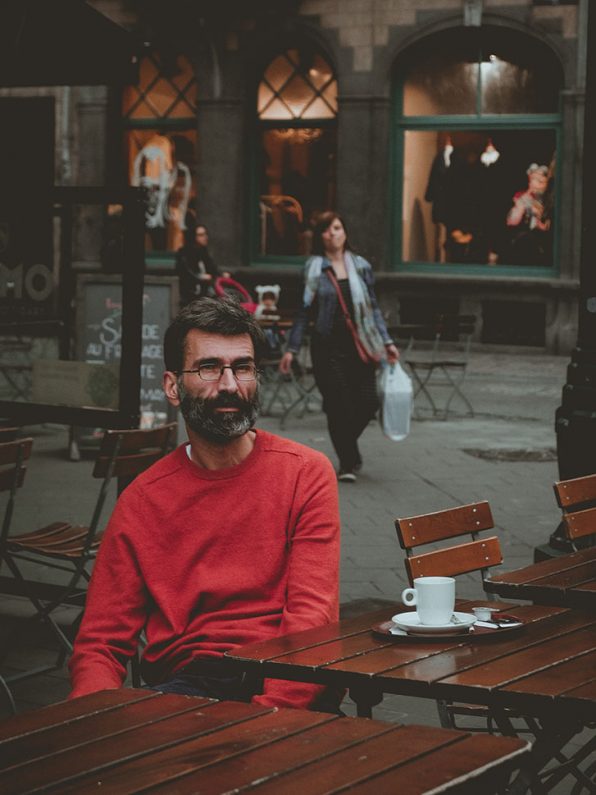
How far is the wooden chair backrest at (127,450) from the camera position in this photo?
228 inches

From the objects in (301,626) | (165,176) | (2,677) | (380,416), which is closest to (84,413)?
(2,677)

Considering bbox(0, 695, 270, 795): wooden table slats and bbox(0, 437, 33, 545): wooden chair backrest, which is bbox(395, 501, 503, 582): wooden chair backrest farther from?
bbox(0, 437, 33, 545): wooden chair backrest

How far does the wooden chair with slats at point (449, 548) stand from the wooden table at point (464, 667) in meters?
0.61

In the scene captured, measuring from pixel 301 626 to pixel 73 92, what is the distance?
20.8 metres

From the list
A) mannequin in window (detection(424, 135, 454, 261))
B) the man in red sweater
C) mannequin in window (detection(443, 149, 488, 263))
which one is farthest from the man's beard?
mannequin in window (detection(424, 135, 454, 261))

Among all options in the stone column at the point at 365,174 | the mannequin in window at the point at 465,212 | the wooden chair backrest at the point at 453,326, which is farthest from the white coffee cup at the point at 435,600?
the mannequin in window at the point at 465,212

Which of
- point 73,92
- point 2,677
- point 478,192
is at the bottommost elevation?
point 2,677

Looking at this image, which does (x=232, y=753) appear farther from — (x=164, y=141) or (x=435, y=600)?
(x=164, y=141)

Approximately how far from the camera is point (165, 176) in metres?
23.2

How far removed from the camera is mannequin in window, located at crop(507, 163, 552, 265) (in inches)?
828

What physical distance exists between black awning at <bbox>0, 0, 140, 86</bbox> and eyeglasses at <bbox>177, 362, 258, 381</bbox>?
3.51 meters

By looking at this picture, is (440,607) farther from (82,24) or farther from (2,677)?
(82,24)

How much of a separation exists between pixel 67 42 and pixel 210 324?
3722mm

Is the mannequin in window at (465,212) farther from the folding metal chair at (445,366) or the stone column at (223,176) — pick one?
the stone column at (223,176)
